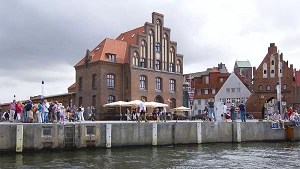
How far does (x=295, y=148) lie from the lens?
93.2 feet

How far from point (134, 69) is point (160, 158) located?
30998 mm

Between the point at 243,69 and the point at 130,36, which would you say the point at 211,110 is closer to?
the point at 130,36

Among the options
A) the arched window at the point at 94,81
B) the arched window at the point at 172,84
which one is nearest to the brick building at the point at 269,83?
the arched window at the point at 172,84

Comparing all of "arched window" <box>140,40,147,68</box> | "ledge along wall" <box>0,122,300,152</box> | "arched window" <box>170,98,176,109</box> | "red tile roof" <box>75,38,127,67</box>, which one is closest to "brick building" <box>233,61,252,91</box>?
"arched window" <box>170,98,176,109</box>

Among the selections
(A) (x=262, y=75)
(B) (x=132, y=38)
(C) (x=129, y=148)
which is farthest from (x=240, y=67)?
(C) (x=129, y=148)

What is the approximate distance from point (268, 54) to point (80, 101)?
37.3 m

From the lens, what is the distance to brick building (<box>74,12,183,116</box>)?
5172cm

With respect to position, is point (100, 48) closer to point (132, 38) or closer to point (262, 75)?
point (132, 38)

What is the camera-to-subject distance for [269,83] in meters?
70.4

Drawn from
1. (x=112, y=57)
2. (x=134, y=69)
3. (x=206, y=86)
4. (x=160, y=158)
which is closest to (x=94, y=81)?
(x=112, y=57)

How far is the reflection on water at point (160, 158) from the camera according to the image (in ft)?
65.1

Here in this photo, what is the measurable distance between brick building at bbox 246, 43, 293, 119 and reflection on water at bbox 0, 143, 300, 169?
142 ft

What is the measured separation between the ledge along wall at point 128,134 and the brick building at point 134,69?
869 inches

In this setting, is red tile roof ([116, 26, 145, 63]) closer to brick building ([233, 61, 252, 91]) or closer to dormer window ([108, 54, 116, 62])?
dormer window ([108, 54, 116, 62])
